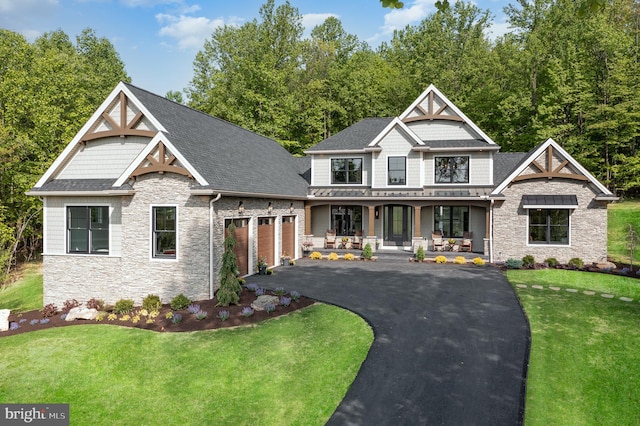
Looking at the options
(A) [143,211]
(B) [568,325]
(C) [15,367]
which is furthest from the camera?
Result: (A) [143,211]

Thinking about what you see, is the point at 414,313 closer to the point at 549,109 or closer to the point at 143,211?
the point at 143,211

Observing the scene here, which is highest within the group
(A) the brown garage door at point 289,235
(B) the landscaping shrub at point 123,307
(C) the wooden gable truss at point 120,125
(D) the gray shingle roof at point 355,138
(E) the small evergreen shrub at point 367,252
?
(D) the gray shingle roof at point 355,138

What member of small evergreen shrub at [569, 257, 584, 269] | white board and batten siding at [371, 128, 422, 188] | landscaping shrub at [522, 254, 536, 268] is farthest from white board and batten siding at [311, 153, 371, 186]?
small evergreen shrub at [569, 257, 584, 269]

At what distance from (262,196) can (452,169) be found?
13123mm

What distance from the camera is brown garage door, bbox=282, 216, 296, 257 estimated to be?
836 inches

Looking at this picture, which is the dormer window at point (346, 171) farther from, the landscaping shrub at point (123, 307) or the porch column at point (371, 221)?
the landscaping shrub at point (123, 307)

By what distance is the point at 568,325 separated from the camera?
420 inches

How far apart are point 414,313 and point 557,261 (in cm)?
1225

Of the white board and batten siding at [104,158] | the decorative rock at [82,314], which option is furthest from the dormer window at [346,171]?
the decorative rock at [82,314]

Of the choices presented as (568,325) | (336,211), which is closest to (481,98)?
(336,211)

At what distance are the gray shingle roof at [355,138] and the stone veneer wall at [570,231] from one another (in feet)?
30.6

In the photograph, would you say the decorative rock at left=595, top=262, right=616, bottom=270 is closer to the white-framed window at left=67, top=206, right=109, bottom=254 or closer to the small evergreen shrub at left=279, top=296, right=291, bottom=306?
the small evergreen shrub at left=279, top=296, right=291, bottom=306

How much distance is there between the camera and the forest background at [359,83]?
89.3 feet

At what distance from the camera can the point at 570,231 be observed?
64.6 ft
